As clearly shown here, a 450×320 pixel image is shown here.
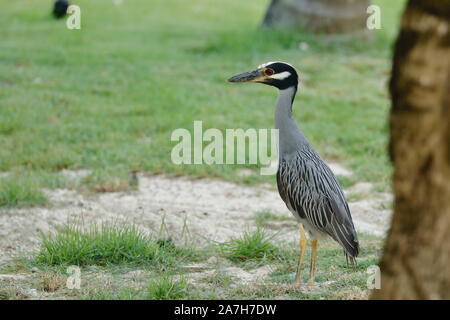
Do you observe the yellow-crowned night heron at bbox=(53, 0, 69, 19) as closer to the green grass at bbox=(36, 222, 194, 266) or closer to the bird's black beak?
the green grass at bbox=(36, 222, 194, 266)

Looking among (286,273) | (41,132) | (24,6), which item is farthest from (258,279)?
(24,6)

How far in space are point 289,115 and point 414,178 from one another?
249 cm

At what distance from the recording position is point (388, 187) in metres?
7.91

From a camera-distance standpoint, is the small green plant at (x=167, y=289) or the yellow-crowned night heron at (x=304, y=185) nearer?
the small green plant at (x=167, y=289)

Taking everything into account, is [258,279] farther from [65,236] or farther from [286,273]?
[65,236]

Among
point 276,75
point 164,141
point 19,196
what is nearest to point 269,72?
point 276,75

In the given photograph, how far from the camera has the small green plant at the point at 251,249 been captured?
19.4ft

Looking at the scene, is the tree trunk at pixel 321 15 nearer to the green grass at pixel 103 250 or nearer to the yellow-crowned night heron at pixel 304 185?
the yellow-crowned night heron at pixel 304 185

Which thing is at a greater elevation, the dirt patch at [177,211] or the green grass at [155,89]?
the green grass at [155,89]

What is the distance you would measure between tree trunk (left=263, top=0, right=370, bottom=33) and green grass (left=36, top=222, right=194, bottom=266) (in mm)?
9293

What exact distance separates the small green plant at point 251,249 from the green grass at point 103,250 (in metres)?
0.43

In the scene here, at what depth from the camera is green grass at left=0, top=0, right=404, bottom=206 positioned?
347 inches

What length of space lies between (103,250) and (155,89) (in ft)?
19.6

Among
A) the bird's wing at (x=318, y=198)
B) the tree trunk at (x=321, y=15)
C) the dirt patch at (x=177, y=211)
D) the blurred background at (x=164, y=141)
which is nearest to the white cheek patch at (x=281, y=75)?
the bird's wing at (x=318, y=198)
